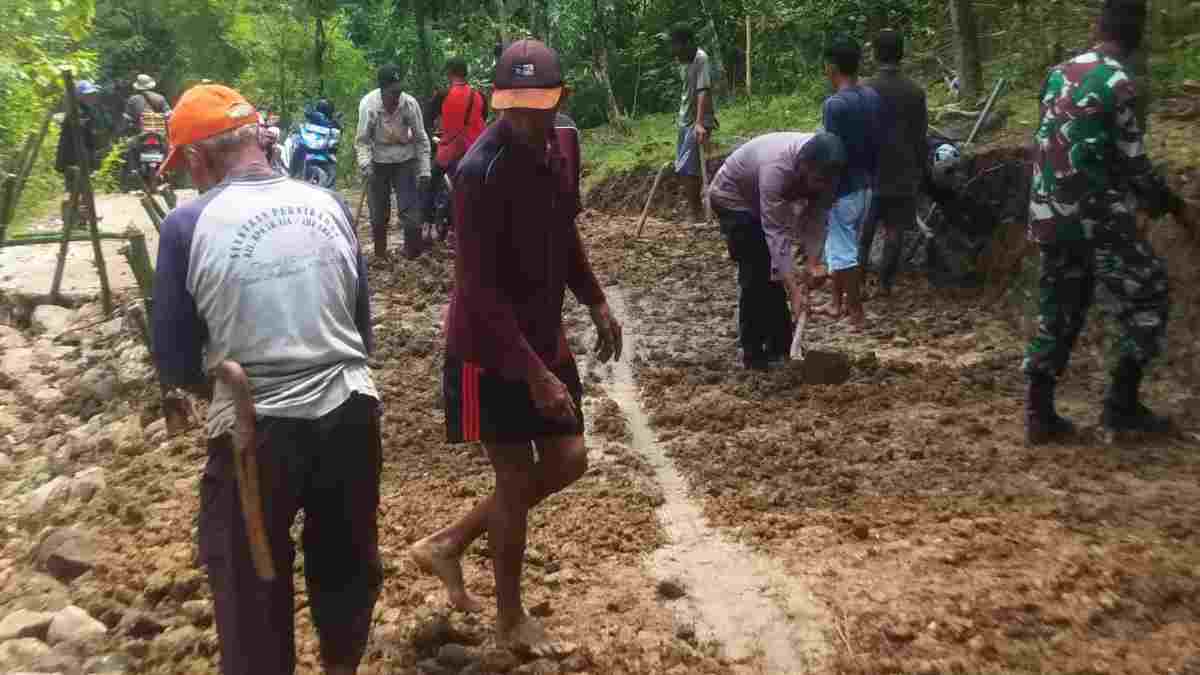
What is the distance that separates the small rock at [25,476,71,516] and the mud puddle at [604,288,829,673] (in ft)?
10.5

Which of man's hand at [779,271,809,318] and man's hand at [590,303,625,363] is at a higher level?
man's hand at [590,303,625,363]

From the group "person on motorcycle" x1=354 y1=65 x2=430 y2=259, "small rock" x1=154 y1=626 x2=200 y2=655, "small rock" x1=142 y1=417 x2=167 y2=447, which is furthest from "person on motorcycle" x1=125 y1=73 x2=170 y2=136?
"small rock" x1=154 y1=626 x2=200 y2=655

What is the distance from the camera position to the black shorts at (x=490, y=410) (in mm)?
3613

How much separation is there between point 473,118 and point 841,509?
6722 millimetres

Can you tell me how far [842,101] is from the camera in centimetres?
746

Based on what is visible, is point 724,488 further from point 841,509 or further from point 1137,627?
point 1137,627

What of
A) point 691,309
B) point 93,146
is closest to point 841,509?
point 691,309

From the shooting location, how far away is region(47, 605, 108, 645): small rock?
4406mm

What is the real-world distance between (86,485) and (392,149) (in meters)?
5.10

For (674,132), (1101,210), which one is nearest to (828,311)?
(1101,210)

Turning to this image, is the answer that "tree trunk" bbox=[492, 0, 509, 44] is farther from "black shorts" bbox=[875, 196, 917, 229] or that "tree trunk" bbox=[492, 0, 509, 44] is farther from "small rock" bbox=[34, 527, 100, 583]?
"small rock" bbox=[34, 527, 100, 583]

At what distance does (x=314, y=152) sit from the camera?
54.1 feet

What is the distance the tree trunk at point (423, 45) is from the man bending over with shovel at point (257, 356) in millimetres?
20737

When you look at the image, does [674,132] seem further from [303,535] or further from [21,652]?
[303,535]
